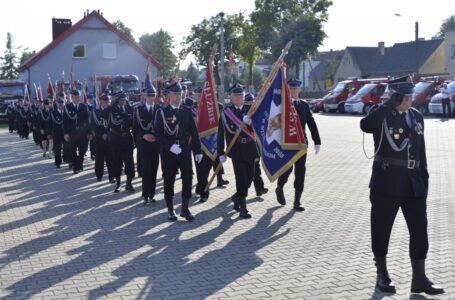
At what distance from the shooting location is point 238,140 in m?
9.04

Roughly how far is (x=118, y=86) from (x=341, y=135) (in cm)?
1629

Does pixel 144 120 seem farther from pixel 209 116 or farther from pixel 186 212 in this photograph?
pixel 186 212

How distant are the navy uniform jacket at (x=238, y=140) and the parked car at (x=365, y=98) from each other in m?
28.1

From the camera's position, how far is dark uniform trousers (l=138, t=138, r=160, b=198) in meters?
10.4

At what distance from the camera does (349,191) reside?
1105 centimetres

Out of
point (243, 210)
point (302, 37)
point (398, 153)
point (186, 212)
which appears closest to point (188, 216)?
point (186, 212)

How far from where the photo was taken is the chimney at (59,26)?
2112 inches

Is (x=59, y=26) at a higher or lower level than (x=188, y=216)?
higher

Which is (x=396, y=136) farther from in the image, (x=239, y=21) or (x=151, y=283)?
(x=239, y=21)

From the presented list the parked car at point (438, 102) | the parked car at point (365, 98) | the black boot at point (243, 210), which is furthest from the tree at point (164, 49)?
the black boot at point (243, 210)

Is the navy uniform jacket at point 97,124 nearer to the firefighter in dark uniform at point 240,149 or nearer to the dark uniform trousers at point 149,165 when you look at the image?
the dark uniform trousers at point 149,165

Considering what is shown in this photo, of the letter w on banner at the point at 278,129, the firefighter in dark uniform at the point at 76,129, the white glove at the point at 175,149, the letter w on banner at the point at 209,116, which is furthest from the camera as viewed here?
the firefighter in dark uniform at the point at 76,129

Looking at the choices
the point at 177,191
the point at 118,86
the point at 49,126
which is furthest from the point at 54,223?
the point at 118,86

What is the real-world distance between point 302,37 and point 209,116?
54.1m
